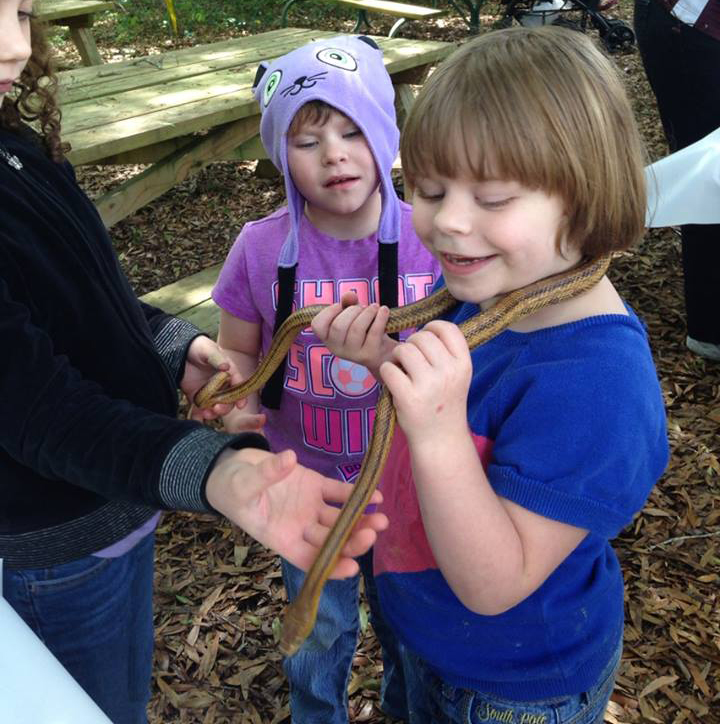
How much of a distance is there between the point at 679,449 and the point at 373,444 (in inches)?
133

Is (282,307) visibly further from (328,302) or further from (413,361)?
(413,361)

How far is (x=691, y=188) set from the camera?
3.95 metres

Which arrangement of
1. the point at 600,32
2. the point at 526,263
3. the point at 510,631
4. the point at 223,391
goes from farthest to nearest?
the point at 600,32 → the point at 223,391 → the point at 510,631 → the point at 526,263

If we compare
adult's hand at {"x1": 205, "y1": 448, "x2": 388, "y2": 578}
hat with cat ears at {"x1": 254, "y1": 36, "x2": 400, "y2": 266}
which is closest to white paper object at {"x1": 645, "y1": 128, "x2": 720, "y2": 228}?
hat with cat ears at {"x1": 254, "y1": 36, "x2": 400, "y2": 266}

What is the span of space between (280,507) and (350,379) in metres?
1.11

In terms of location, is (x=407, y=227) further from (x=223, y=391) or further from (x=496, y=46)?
(x=496, y=46)

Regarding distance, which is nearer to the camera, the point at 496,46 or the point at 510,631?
the point at 496,46

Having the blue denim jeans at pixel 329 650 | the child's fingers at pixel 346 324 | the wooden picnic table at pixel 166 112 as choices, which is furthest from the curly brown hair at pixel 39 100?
the wooden picnic table at pixel 166 112

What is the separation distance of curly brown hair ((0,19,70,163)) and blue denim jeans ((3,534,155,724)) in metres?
1.02

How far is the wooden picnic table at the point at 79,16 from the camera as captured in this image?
839 cm

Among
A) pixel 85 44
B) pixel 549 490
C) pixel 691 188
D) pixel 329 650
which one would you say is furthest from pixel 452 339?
pixel 85 44

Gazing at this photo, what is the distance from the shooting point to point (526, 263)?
61.3 inches

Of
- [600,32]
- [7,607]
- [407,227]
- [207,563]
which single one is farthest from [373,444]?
[600,32]

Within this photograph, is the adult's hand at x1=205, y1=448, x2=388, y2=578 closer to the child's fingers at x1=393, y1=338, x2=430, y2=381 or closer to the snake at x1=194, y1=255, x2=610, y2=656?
the snake at x1=194, y1=255, x2=610, y2=656
